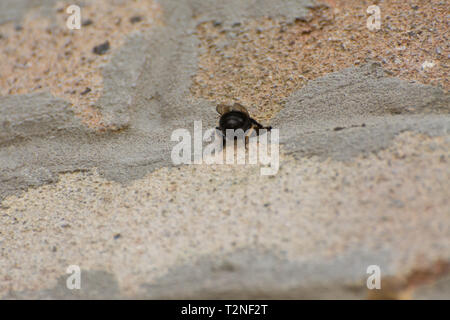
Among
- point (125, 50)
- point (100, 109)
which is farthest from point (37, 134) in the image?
point (125, 50)

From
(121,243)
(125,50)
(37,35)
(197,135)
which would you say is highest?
(37,35)

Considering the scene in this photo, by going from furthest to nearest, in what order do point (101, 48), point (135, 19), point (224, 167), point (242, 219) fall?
point (135, 19) → point (101, 48) → point (224, 167) → point (242, 219)

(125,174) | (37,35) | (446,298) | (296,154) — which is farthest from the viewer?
(37,35)

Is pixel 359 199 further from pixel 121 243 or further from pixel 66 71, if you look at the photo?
pixel 66 71

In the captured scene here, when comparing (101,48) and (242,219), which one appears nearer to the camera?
(242,219)

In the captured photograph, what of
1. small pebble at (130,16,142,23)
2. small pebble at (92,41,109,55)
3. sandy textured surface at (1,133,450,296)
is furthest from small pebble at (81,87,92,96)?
sandy textured surface at (1,133,450,296)

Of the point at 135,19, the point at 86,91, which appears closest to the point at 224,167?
the point at 86,91

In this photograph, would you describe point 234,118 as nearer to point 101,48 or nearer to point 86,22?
point 101,48

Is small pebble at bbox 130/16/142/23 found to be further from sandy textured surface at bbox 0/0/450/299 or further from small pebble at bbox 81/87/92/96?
small pebble at bbox 81/87/92/96

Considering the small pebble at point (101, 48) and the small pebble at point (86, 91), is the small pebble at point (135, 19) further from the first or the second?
the small pebble at point (86, 91)
